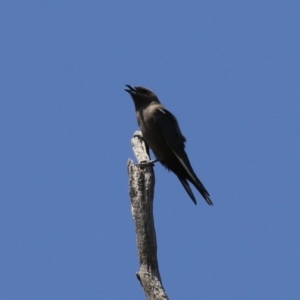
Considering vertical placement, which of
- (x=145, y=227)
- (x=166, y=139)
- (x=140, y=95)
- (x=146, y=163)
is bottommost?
(x=145, y=227)

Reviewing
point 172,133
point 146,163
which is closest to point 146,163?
point 146,163

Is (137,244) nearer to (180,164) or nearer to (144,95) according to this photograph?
(180,164)

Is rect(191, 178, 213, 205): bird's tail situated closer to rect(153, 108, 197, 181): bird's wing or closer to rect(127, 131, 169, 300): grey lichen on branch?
rect(153, 108, 197, 181): bird's wing

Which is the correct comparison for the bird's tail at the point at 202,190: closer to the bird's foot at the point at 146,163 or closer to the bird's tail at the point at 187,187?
the bird's tail at the point at 187,187

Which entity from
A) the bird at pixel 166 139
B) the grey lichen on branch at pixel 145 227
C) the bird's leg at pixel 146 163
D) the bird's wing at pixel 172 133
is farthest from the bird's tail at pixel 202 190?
the grey lichen on branch at pixel 145 227

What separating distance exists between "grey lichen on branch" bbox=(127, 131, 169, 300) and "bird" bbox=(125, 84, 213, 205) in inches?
72.4

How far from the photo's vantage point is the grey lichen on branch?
7980 millimetres

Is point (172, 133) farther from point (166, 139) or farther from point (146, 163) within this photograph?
point (146, 163)

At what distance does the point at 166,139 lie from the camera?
10914 mm

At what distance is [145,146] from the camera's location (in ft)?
35.8

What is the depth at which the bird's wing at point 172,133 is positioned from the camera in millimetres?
10930

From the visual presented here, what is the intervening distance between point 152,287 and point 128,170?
1.43m

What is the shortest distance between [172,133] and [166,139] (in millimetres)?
188

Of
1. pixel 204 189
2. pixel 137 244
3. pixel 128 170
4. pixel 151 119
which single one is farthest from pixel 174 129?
pixel 137 244
